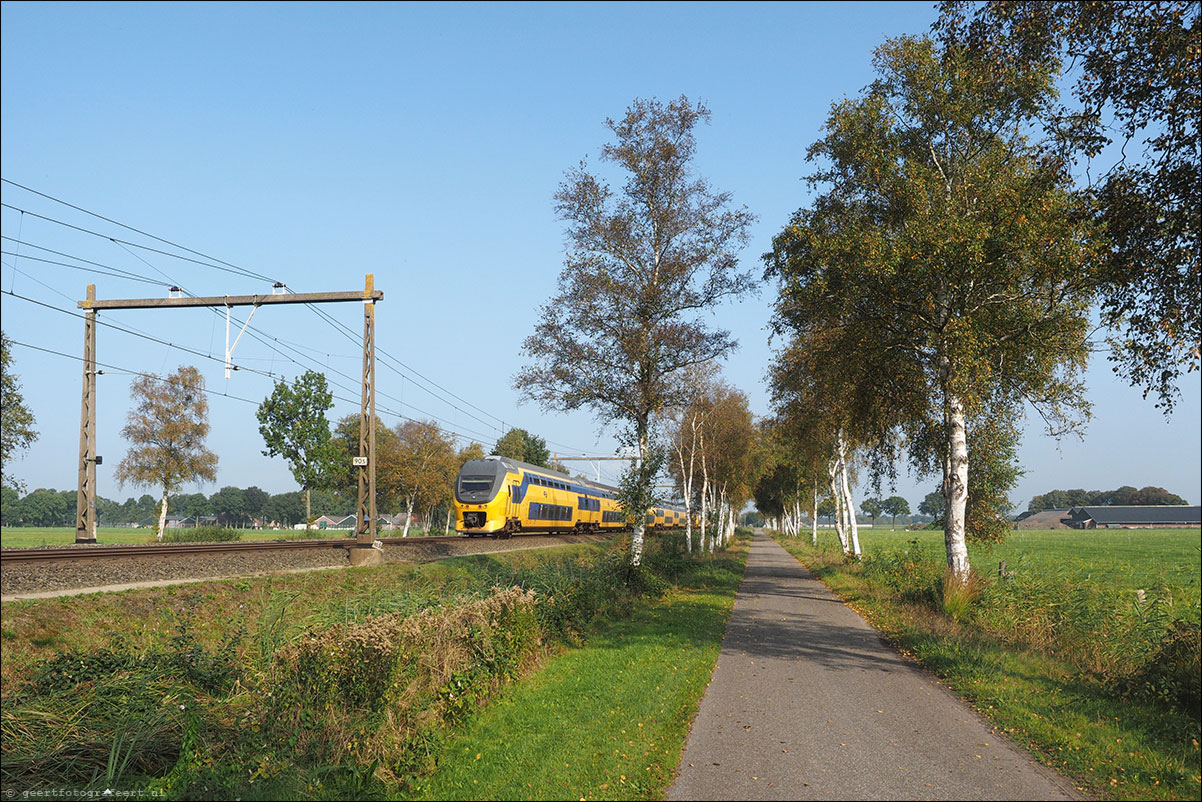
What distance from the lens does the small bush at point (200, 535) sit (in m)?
34.7

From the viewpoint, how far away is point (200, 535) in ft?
116

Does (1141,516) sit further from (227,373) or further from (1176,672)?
(227,373)

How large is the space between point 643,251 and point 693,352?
390 centimetres

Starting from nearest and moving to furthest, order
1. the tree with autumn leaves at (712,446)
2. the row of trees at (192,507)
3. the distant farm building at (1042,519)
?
the distant farm building at (1042,519)
the tree with autumn leaves at (712,446)
the row of trees at (192,507)

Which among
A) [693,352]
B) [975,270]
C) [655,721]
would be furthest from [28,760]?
[693,352]

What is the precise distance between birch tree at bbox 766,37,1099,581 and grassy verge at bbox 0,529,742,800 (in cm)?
848

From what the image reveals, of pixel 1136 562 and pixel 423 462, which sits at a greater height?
pixel 423 462

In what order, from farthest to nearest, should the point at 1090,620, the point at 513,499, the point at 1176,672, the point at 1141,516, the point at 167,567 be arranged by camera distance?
the point at 513,499 < the point at 167,567 < the point at 1090,620 < the point at 1141,516 < the point at 1176,672

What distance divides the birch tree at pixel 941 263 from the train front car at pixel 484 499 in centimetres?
2017

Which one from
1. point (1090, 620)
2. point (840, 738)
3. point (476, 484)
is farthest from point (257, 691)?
point (476, 484)

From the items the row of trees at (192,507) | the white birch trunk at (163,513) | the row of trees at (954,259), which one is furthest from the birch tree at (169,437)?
the row of trees at (192,507)

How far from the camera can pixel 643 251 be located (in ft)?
89.2

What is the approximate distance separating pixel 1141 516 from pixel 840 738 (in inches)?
350

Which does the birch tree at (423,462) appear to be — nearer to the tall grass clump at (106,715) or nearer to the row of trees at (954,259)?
the row of trees at (954,259)
